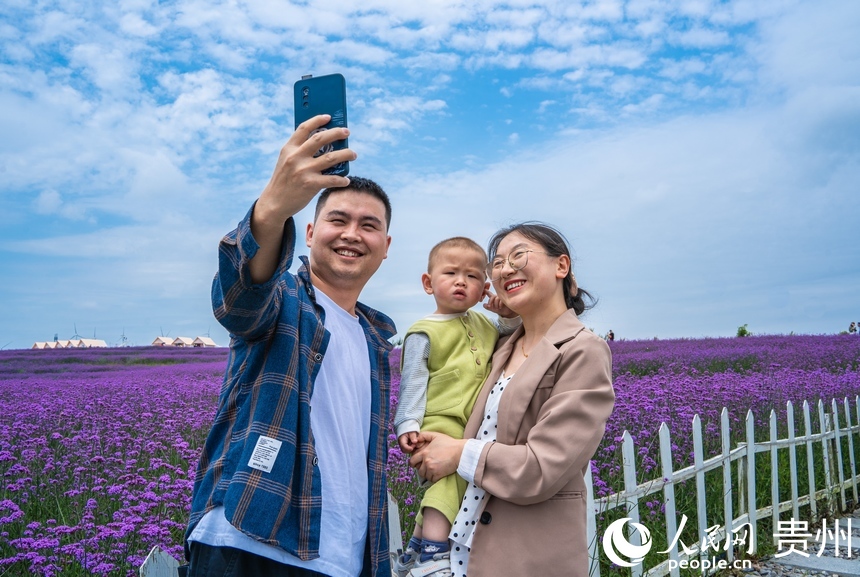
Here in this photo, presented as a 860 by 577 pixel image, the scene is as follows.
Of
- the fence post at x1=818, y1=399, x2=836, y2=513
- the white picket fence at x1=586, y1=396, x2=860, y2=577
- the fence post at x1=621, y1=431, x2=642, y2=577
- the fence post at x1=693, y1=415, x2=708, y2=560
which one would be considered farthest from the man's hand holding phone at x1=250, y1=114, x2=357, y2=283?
the fence post at x1=818, y1=399, x2=836, y2=513

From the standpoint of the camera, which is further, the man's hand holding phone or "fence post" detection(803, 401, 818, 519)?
"fence post" detection(803, 401, 818, 519)

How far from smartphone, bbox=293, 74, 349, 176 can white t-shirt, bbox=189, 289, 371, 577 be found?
54 cm

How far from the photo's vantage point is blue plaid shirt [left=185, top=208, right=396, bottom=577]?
4.98 ft

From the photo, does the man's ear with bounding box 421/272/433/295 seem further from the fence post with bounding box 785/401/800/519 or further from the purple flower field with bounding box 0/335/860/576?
the fence post with bounding box 785/401/800/519

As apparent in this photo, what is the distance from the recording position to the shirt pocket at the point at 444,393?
201 cm

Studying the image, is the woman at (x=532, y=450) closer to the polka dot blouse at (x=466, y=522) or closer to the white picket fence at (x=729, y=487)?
the polka dot blouse at (x=466, y=522)

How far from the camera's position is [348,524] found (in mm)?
1696

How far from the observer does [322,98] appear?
1.63 meters

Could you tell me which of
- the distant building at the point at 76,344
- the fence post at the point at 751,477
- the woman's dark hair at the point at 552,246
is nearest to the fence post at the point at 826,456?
the fence post at the point at 751,477

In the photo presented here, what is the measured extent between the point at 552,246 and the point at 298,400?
0.91m

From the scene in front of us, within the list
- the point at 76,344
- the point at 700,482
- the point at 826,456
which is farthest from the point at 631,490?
the point at 76,344

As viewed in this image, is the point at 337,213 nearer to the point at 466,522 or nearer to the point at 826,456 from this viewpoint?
the point at 466,522

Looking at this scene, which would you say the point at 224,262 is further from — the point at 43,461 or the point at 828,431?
the point at 828,431

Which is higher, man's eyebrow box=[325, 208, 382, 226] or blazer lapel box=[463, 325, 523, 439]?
man's eyebrow box=[325, 208, 382, 226]
